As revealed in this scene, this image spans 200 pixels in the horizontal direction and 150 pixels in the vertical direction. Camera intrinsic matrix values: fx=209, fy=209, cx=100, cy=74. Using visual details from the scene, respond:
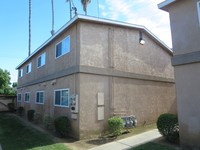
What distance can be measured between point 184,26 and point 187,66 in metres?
1.58

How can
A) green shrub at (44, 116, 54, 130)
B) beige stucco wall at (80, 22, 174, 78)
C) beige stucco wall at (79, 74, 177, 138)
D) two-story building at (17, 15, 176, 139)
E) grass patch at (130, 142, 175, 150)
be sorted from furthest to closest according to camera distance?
1. green shrub at (44, 116, 54, 130)
2. beige stucco wall at (80, 22, 174, 78)
3. two-story building at (17, 15, 176, 139)
4. beige stucco wall at (79, 74, 177, 138)
5. grass patch at (130, 142, 175, 150)

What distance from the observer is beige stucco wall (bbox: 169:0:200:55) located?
25.1 feet

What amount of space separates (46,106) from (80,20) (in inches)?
302

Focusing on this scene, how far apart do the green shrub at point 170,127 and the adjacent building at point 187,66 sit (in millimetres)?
781

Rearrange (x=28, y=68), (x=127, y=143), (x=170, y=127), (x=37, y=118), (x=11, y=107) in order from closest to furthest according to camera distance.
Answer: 1. (x=170, y=127)
2. (x=127, y=143)
3. (x=37, y=118)
4. (x=28, y=68)
5. (x=11, y=107)

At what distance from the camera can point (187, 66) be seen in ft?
25.3

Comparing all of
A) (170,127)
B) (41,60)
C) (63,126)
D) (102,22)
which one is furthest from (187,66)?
(41,60)

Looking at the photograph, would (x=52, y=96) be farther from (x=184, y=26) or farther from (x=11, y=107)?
(x=11, y=107)

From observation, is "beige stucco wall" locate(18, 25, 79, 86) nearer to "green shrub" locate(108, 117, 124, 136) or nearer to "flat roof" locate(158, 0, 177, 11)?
"green shrub" locate(108, 117, 124, 136)

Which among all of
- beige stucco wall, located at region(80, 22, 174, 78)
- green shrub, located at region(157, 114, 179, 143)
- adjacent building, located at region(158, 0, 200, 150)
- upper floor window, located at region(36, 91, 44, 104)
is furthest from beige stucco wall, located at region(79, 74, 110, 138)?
upper floor window, located at region(36, 91, 44, 104)

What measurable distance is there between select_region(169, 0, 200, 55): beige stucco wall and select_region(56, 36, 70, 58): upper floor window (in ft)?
21.8

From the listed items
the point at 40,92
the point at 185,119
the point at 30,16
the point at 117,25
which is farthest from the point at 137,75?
the point at 30,16

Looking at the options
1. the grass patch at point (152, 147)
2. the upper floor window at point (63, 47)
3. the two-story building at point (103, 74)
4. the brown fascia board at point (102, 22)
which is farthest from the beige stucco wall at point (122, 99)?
the grass patch at point (152, 147)

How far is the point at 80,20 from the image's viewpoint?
1152 cm
